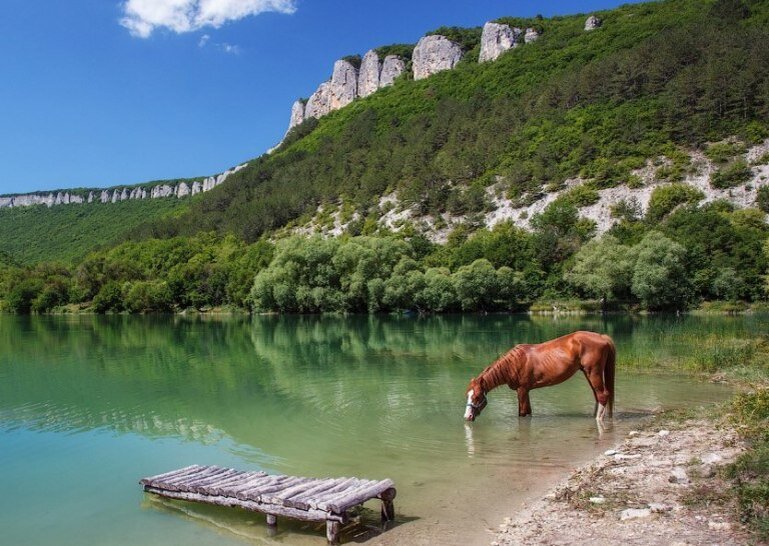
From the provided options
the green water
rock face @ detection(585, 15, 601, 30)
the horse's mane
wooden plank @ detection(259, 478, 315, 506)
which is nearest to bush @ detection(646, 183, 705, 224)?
the green water

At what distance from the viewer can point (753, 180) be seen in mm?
80250

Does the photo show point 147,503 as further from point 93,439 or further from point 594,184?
point 594,184

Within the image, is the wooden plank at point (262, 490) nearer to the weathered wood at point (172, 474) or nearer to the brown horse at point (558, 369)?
the weathered wood at point (172, 474)

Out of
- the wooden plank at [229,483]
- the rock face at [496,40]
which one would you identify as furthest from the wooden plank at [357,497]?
the rock face at [496,40]

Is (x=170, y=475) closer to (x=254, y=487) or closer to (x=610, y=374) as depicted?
(x=254, y=487)

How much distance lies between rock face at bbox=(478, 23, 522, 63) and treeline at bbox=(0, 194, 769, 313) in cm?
9410

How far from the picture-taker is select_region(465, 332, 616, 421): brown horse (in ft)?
47.0

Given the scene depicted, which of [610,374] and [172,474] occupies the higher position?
[610,374]

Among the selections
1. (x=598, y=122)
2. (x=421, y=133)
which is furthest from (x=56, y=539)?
(x=421, y=133)

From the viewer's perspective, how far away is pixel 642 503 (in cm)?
802

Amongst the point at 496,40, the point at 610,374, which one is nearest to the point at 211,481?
the point at 610,374

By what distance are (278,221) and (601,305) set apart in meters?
84.5

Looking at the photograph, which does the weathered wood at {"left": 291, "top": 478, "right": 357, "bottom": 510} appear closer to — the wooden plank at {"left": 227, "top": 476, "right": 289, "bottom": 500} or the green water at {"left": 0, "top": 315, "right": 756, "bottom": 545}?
the green water at {"left": 0, "top": 315, "right": 756, "bottom": 545}

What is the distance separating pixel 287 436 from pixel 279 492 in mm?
5685
